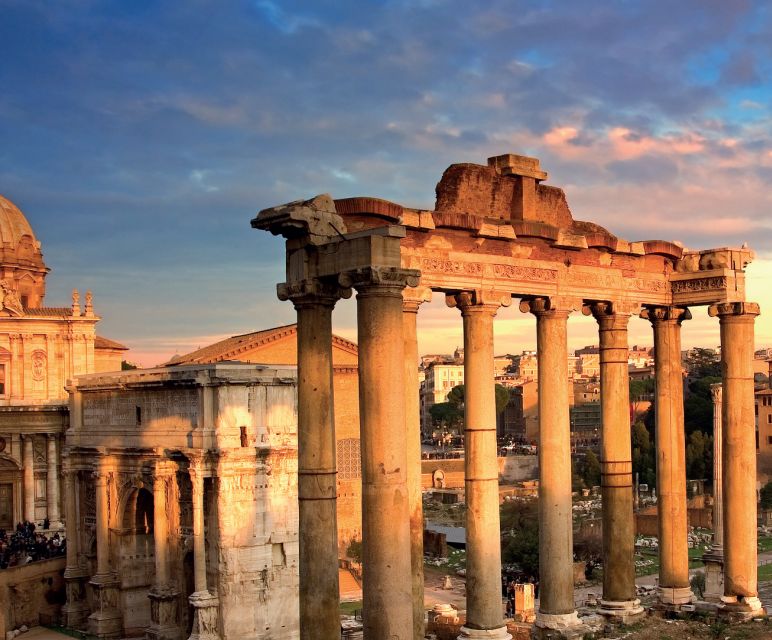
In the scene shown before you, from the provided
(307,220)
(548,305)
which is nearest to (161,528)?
(548,305)

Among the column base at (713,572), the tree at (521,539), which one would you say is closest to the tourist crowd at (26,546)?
the tree at (521,539)

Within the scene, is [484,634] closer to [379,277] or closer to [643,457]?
[379,277]

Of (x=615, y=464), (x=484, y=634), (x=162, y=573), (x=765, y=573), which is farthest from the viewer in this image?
(x=765, y=573)

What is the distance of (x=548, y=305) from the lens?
16.7 m

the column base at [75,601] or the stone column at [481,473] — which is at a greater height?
the stone column at [481,473]

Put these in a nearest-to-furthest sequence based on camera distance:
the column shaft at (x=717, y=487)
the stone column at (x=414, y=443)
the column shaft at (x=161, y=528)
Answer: the stone column at (x=414, y=443) → the column shaft at (x=717, y=487) → the column shaft at (x=161, y=528)

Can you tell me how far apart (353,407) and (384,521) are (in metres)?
44.4

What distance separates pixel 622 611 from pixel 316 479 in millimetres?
7448

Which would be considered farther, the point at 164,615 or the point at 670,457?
the point at 164,615

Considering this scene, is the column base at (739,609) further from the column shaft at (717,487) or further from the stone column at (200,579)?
the stone column at (200,579)

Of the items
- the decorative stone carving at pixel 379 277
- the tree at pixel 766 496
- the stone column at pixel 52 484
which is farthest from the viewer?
the tree at pixel 766 496

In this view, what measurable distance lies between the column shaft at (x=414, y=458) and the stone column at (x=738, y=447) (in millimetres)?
6186

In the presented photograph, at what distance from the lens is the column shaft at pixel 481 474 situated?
15.2 meters

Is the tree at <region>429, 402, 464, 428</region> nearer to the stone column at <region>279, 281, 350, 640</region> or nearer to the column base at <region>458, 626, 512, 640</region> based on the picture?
the column base at <region>458, 626, 512, 640</region>
